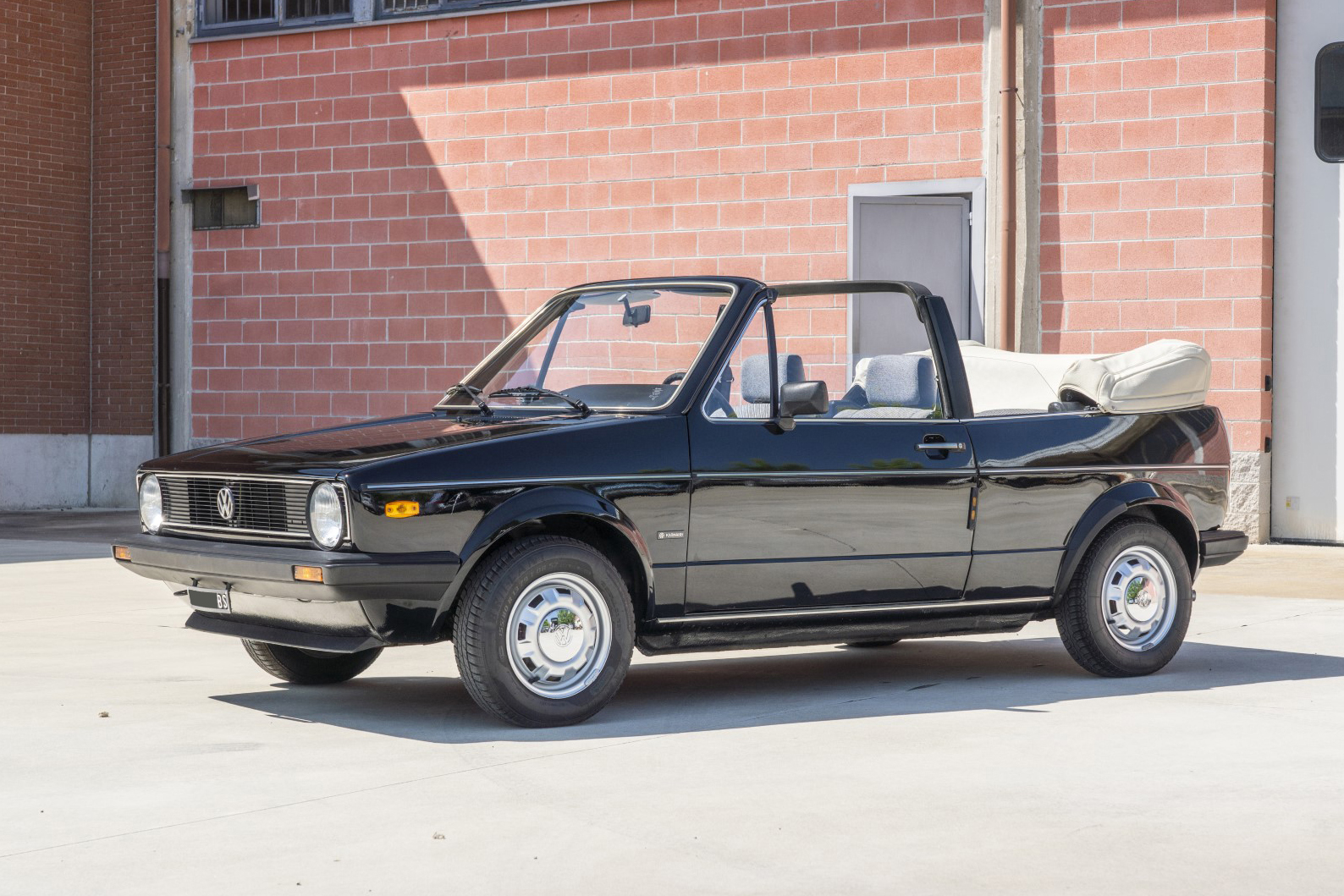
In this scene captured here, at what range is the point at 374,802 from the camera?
16.8 ft

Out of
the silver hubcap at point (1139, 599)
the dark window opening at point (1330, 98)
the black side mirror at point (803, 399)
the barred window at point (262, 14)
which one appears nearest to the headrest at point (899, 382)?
the black side mirror at point (803, 399)

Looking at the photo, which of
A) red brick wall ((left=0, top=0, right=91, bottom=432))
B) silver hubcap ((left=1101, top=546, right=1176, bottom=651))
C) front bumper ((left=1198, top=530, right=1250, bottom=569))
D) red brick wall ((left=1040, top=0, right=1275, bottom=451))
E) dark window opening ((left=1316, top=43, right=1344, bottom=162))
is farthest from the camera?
red brick wall ((left=0, top=0, right=91, bottom=432))

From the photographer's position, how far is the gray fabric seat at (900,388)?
7.32 metres

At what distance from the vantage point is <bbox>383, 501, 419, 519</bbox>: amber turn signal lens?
6005 millimetres

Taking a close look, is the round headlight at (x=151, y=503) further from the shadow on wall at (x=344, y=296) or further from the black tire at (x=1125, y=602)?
the shadow on wall at (x=344, y=296)

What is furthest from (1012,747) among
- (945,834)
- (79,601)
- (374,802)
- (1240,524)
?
(1240,524)

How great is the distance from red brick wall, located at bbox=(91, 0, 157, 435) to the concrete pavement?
1105 centimetres

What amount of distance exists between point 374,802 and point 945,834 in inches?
63.7

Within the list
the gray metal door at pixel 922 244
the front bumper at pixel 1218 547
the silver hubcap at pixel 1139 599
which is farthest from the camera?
the gray metal door at pixel 922 244

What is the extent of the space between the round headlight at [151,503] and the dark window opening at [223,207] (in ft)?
37.5

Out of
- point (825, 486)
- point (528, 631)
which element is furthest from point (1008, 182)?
point (528, 631)

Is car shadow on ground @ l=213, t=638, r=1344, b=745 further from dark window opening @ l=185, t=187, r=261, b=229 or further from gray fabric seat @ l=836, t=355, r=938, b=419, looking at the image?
dark window opening @ l=185, t=187, r=261, b=229

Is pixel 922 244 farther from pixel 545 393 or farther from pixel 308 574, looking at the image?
pixel 308 574

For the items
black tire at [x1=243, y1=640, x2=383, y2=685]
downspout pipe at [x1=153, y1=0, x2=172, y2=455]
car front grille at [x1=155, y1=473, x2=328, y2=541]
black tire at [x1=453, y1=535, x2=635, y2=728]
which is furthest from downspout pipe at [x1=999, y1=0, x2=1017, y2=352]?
car front grille at [x1=155, y1=473, x2=328, y2=541]
